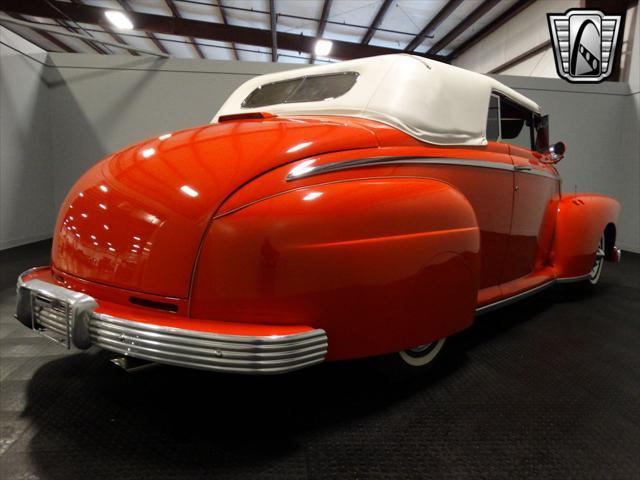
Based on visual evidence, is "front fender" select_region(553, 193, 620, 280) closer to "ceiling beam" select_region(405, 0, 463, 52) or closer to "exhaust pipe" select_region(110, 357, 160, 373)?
"exhaust pipe" select_region(110, 357, 160, 373)

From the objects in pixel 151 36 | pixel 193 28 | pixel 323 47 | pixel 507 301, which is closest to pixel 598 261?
pixel 507 301

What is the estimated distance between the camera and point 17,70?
15.6 feet

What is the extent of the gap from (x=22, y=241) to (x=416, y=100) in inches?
203

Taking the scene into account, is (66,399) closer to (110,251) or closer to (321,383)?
(110,251)

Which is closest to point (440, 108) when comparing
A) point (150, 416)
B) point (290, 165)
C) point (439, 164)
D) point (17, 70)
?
point (439, 164)

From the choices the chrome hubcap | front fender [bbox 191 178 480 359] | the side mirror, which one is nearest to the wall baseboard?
front fender [bbox 191 178 480 359]

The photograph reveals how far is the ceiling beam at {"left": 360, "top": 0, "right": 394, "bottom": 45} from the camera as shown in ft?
23.9

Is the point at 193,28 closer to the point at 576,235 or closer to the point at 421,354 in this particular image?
the point at 576,235

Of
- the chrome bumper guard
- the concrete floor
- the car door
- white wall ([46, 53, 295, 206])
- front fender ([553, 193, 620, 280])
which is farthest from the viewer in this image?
white wall ([46, 53, 295, 206])

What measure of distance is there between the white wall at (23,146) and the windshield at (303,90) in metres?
3.76

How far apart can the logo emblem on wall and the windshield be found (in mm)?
5134

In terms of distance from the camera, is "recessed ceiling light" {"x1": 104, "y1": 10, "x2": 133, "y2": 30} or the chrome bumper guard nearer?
the chrome bumper guard

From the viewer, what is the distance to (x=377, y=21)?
26.3ft

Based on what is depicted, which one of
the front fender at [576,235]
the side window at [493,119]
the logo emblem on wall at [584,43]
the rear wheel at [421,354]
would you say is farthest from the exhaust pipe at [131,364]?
the logo emblem on wall at [584,43]
